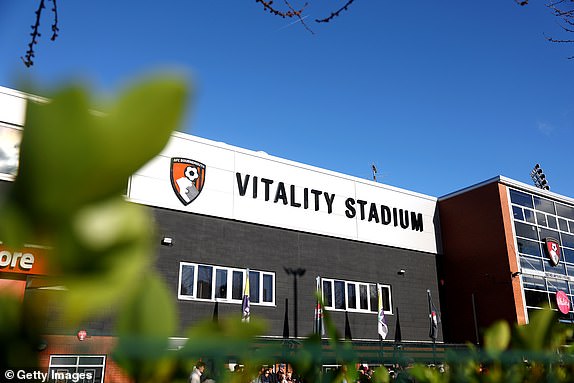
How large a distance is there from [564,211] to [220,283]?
17.8 metres

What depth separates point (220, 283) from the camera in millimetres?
16422

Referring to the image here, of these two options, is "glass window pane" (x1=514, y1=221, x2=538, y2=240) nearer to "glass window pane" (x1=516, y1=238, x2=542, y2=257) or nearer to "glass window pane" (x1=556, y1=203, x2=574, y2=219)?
"glass window pane" (x1=516, y1=238, x2=542, y2=257)

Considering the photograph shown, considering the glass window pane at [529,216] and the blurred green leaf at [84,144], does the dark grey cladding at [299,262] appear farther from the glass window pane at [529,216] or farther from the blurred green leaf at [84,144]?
the blurred green leaf at [84,144]

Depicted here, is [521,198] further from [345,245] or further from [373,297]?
[345,245]

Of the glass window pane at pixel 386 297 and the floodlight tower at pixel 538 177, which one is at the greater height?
the floodlight tower at pixel 538 177

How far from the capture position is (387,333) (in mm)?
19516

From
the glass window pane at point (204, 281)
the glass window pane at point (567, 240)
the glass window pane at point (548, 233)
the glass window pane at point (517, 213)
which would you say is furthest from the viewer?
the glass window pane at point (567, 240)

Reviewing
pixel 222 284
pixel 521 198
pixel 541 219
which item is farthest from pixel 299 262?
pixel 541 219

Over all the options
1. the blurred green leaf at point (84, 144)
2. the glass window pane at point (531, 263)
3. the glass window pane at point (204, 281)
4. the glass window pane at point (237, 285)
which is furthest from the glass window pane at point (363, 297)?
the blurred green leaf at point (84, 144)

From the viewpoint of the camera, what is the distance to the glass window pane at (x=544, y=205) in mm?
22609

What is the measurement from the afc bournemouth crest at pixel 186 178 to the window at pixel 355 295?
20.3 feet

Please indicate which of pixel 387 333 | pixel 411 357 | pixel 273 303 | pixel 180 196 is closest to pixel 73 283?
pixel 411 357

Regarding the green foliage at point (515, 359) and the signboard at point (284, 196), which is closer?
the green foliage at point (515, 359)

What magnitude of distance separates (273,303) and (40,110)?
17.4 m
